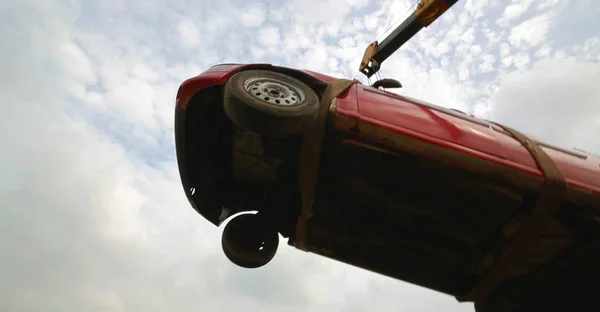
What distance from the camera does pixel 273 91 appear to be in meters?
2.85

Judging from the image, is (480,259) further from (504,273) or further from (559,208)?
(559,208)

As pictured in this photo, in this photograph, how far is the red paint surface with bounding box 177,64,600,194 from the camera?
2.77 metres

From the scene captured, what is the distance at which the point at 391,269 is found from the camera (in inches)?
139

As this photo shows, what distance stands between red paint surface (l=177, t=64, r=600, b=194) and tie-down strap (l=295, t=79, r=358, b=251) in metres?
0.07

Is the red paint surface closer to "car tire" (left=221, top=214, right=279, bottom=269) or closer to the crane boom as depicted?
"car tire" (left=221, top=214, right=279, bottom=269)

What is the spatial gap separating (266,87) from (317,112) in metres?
0.40

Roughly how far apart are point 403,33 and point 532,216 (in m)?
11.7

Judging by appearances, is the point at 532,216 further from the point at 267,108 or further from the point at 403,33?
the point at 403,33

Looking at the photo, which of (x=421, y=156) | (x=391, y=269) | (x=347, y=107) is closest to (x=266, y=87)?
(x=347, y=107)

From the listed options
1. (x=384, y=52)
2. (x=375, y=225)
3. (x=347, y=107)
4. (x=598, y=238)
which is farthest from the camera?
(x=384, y=52)

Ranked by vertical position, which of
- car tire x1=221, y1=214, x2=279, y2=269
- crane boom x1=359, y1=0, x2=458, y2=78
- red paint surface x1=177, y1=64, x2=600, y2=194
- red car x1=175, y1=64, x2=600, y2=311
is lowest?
crane boom x1=359, y1=0, x2=458, y2=78

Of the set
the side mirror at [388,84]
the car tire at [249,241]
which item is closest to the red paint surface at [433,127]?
the side mirror at [388,84]

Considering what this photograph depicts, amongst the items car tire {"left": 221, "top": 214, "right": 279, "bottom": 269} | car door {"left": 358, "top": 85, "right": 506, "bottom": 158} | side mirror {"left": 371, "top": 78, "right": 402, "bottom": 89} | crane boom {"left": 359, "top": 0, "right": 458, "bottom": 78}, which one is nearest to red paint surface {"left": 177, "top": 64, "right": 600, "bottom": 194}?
car door {"left": 358, "top": 85, "right": 506, "bottom": 158}

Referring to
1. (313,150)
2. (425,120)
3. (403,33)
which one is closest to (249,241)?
(313,150)
